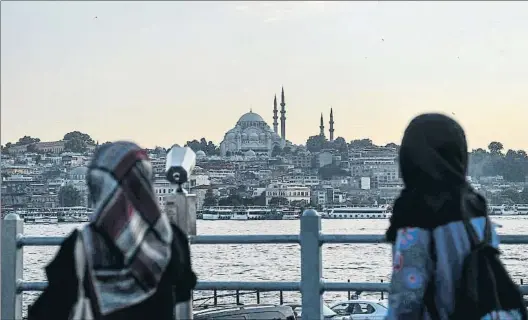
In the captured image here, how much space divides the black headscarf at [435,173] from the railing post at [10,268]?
3090mm

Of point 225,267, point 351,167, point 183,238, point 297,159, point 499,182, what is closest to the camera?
point 183,238

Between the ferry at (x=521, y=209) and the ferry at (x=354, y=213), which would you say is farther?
the ferry at (x=354, y=213)

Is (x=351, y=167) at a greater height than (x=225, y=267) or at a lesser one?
greater

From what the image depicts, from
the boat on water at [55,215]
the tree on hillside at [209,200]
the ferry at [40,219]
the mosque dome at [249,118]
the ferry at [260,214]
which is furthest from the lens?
the mosque dome at [249,118]

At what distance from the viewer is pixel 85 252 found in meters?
3.14

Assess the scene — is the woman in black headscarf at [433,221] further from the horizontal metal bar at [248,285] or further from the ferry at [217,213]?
the ferry at [217,213]

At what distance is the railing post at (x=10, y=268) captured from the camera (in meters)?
5.50

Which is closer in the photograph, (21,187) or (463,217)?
(463,217)

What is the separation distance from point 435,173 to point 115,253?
1109mm

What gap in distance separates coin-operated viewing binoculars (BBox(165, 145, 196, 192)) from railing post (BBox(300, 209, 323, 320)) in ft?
3.42

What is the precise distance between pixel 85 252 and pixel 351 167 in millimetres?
144844

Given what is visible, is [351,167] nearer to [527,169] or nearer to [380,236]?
[527,169]

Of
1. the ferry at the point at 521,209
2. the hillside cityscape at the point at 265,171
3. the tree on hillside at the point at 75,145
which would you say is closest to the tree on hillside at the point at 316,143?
the hillside cityscape at the point at 265,171

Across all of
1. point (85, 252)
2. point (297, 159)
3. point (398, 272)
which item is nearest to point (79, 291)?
point (85, 252)
